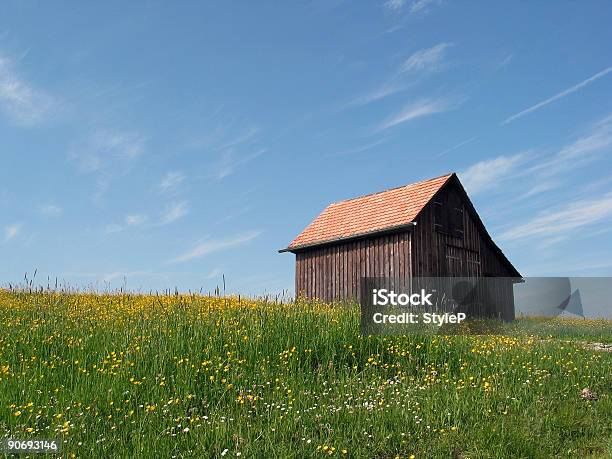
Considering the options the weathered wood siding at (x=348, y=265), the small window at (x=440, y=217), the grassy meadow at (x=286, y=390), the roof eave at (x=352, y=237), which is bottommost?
the grassy meadow at (x=286, y=390)

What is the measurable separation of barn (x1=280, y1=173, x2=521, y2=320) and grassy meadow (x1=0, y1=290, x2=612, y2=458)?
1130 cm

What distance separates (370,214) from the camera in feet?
93.7

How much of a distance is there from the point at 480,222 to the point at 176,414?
24.1 m

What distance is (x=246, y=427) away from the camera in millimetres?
8078

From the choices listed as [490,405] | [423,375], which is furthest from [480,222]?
[490,405]

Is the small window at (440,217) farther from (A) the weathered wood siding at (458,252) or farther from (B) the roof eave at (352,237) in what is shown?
(B) the roof eave at (352,237)

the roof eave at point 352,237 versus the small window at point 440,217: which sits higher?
the small window at point 440,217

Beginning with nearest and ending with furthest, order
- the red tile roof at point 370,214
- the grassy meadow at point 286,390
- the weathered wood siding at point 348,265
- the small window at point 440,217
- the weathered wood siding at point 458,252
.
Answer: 1. the grassy meadow at point 286,390
2. the weathered wood siding at point 348,265
3. the weathered wood siding at point 458,252
4. the red tile roof at point 370,214
5. the small window at point 440,217

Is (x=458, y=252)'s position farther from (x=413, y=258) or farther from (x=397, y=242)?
(x=397, y=242)

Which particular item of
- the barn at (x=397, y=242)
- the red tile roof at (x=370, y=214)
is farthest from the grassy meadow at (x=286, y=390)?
the red tile roof at (x=370, y=214)

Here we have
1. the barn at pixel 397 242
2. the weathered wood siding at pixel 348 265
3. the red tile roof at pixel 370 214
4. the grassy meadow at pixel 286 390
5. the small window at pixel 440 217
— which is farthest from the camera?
the small window at pixel 440 217

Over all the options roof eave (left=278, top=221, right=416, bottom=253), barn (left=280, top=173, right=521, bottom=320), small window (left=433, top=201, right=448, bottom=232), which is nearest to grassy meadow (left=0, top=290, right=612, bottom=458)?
→ roof eave (left=278, top=221, right=416, bottom=253)

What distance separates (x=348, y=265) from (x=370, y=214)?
109 inches

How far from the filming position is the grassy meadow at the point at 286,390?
7.73 m
